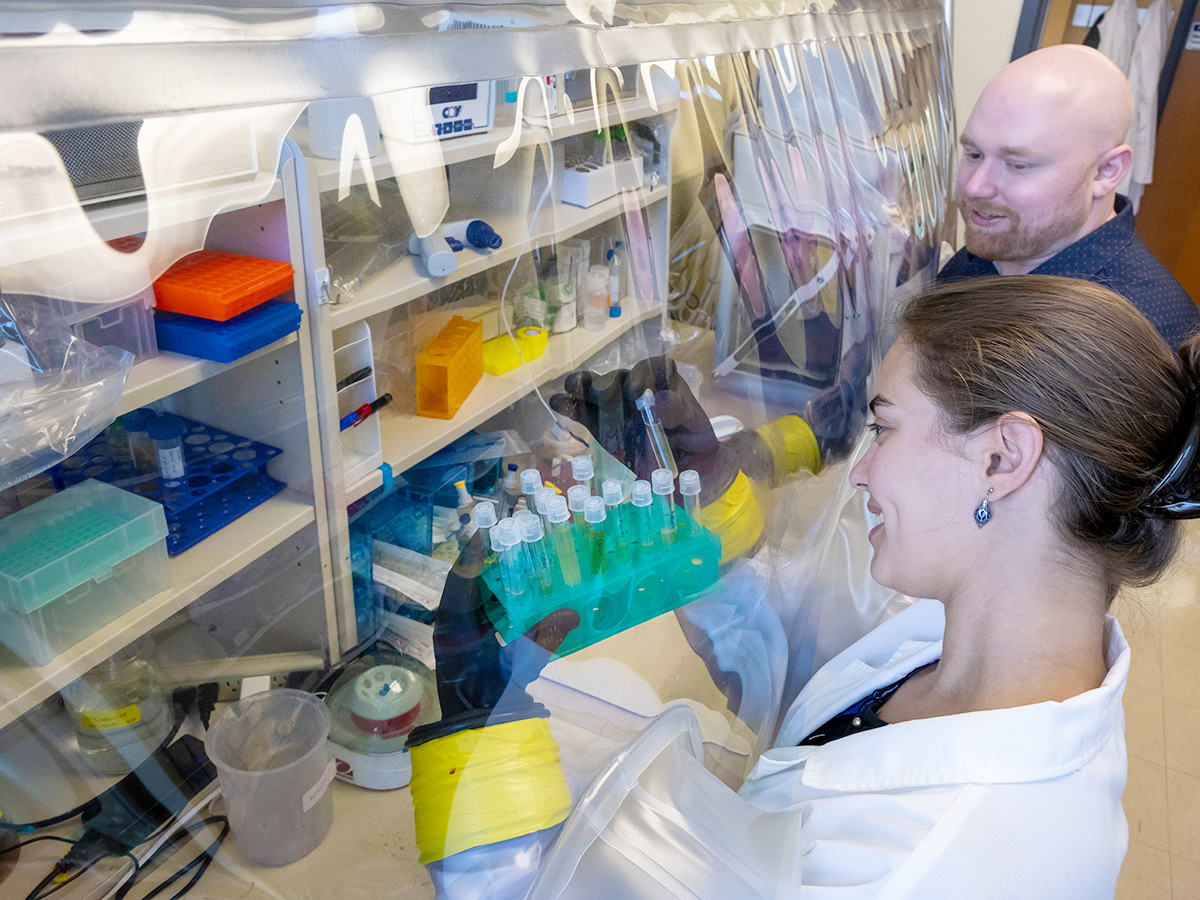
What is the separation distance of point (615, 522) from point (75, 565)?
45 centimetres

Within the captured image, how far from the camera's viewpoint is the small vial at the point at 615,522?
0.81 meters

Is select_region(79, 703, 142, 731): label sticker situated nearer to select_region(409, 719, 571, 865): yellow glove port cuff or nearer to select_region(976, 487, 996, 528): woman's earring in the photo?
select_region(409, 719, 571, 865): yellow glove port cuff

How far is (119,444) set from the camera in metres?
0.58

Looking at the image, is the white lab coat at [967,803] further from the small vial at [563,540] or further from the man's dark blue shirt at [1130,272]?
the man's dark blue shirt at [1130,272]

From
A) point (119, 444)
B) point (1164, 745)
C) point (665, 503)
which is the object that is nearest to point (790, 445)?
point (665, 503)

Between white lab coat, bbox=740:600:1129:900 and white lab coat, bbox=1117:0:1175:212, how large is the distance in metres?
3.53

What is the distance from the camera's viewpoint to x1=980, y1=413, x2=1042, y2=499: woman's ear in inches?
31.4

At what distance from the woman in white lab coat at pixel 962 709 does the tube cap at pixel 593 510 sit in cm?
16

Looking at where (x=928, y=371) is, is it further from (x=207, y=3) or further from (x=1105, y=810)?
(x=207, y=3)

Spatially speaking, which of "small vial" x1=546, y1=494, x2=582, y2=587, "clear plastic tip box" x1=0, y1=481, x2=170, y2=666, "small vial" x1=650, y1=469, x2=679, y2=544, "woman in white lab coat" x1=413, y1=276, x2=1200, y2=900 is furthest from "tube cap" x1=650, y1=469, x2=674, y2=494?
"clear plastic tip box" x1=0, y1=481, x2=170, y2=666

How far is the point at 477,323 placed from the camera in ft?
2.41

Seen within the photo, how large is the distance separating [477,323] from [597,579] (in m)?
0.26

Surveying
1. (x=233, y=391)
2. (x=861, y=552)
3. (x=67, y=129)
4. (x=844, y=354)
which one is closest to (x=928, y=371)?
(x=844, y=354)

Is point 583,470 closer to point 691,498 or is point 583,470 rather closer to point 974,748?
point 691,498
